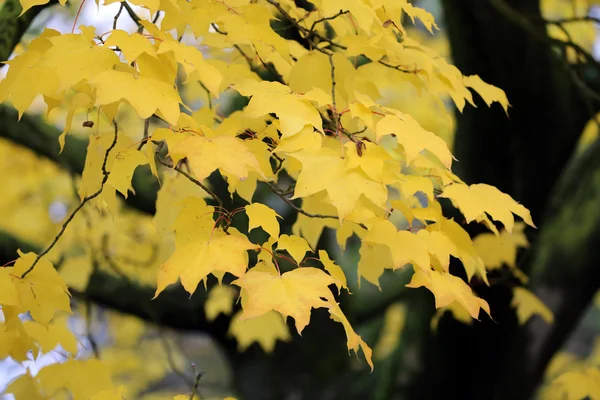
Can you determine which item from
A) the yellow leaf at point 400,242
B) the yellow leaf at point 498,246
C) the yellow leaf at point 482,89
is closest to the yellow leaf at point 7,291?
the yellow leaf at point 400,242

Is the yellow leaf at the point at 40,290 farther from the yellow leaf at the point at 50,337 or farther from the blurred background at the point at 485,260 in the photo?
the blurred background at the point at 485,260

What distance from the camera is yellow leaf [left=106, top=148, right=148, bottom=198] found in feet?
3.53

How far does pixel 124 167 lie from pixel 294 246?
323mm

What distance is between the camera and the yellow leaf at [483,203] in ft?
3.54

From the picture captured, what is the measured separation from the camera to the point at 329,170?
0.94 meters

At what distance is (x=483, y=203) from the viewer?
110 centimetres

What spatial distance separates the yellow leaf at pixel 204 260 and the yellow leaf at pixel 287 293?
4 centimetres

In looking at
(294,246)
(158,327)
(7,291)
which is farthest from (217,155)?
(158,327)

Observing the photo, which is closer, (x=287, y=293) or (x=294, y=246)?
(x=287, y=293)

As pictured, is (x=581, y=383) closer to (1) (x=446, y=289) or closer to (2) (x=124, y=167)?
(1) (x=446, y=289)

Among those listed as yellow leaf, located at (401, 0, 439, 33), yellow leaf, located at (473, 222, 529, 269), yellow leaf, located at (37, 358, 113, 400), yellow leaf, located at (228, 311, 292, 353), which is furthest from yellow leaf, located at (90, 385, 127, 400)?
yellow leaf, located at (228, 311, 292, 353)

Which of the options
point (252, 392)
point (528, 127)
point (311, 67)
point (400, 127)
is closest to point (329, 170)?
point (400, 127)

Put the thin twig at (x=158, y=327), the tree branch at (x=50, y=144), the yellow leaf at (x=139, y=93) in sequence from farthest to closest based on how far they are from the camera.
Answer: the tree branch at (x=50, y=144)
the thin twig at (x=158, y=327)
the yellow leaf at (x=139, y=93)

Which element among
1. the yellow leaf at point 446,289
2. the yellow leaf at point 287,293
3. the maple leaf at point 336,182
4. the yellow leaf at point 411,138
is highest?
the yellow leaf at point 411,138
